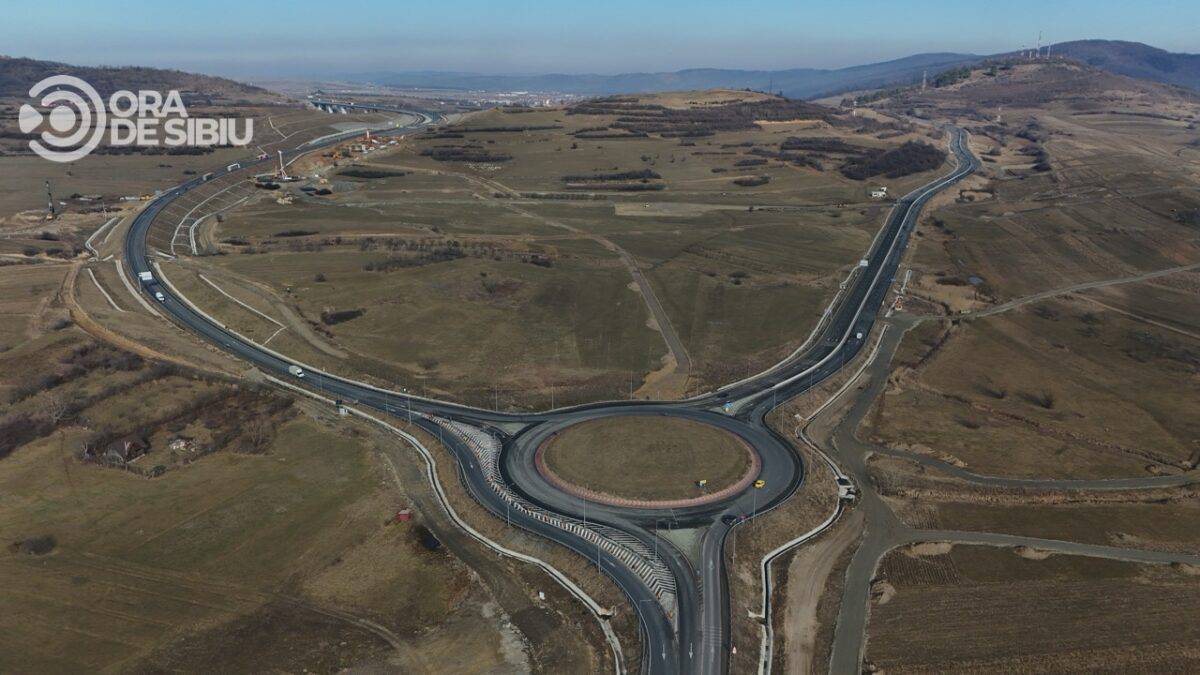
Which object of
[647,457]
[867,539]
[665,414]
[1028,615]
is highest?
[665,414]

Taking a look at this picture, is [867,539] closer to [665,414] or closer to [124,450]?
[665,414]

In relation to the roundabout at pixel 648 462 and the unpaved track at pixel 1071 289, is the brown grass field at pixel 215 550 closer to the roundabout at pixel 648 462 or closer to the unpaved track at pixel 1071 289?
the roundabout at pixel 648 462

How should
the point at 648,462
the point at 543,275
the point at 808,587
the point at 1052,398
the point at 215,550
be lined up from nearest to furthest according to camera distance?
the point at 808,587
the point at 215,550
the point at 648,462
the point at 1052,398
the point at 543,275

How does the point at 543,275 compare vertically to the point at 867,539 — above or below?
above

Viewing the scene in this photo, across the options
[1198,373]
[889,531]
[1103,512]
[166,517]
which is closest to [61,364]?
[166,517]

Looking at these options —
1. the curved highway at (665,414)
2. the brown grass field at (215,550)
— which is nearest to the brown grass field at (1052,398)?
the curved highway at (665,414)

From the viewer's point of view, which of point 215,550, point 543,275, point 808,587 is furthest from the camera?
point 543,275

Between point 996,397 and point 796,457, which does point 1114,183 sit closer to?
point 996,397

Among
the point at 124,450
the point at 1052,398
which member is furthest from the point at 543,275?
the point at 1052,398

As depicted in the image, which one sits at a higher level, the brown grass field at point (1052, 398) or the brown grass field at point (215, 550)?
the brown grass field at point (1052, 398)
